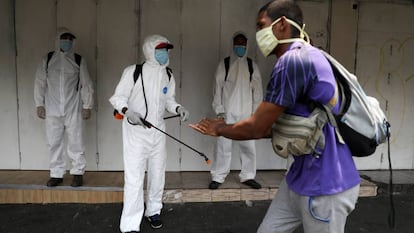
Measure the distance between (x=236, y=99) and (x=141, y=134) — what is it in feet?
5.20

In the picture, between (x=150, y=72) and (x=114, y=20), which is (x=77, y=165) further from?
(x=114, y=20)

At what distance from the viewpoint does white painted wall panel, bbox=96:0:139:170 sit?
4.80 meters

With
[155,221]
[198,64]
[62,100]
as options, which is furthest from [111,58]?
[155,221]

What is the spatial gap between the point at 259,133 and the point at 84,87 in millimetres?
3174

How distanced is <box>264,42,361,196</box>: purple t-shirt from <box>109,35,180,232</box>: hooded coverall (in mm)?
1939

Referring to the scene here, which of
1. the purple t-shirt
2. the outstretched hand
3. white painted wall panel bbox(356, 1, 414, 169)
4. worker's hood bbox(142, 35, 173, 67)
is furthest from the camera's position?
white painted wall panel bbox(356, 1, 414, 169)

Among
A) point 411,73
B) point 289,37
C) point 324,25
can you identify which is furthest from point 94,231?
point 411,73

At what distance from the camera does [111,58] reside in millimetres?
4871

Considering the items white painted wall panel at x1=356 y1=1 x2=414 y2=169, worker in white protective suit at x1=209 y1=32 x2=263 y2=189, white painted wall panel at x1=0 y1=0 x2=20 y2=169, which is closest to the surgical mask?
white painted wall panel at x1=0 y1=0 x2=20 y2=169

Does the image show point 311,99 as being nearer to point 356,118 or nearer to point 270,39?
point 356,118

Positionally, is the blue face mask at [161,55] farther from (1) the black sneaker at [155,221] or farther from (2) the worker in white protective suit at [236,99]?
(1) the black sneaker at [155,221]

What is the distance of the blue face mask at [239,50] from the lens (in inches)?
177

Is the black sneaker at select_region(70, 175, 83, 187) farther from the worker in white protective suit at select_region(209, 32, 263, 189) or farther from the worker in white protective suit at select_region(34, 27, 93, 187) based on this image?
the worker in white protective suit at select_region(209, 32, 263, 189)

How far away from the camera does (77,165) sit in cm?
431
